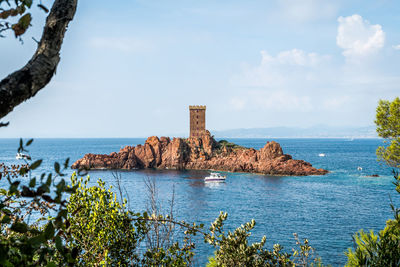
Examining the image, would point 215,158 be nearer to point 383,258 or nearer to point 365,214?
point 365,214

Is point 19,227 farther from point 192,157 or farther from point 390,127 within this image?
point 192,157

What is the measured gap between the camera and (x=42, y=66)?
9.28ft

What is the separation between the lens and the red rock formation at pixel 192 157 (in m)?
99.4

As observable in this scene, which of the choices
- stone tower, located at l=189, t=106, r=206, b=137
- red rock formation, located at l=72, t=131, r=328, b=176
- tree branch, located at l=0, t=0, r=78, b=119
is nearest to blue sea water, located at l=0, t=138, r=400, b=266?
red rock formation, located at l=72, t=131, r=328, b=176

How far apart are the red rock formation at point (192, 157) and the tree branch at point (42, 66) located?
96.0 meters

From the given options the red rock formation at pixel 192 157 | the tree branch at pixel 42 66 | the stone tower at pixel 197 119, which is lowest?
the red rock formation at pixel 192 157

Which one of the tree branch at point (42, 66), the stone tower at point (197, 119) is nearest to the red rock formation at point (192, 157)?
the stone tower at point (197, 119)

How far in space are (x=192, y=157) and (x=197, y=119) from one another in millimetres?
19371

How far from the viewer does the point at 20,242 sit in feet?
9.32

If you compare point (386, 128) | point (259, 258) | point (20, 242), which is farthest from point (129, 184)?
point (20, 242)

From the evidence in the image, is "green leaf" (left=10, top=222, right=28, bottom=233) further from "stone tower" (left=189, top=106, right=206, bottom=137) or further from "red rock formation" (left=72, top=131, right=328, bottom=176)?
"stone tower" (left=189, top=106, right=206, bottom=137)

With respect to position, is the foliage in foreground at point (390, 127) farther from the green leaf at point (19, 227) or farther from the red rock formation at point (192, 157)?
the red rock formation at point (192, 157)

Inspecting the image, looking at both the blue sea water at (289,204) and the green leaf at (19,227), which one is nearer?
the green leaf at (19,227)

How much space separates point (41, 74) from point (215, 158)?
110 meters
